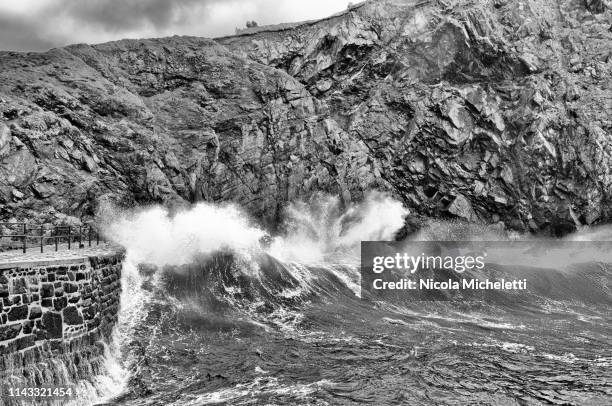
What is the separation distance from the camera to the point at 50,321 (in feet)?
45.2

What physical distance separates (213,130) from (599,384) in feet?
115

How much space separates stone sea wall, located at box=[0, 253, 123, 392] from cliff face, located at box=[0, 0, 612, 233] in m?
19.0

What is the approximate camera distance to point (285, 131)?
45.6 m

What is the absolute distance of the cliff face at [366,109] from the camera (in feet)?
128

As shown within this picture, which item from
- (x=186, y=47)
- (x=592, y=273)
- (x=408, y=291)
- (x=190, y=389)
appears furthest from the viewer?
(x=186, y=47)

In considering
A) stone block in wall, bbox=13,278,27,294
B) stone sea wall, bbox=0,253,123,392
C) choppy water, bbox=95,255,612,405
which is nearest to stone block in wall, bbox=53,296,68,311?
stone sea wall, bbox=0,253,123,392

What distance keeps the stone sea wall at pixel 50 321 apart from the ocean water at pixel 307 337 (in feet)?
3.96

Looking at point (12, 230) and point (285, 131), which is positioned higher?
point (285, 131)

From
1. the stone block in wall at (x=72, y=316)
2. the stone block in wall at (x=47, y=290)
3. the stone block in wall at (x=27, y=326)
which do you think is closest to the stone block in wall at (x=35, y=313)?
the stone block in wall at (x=27, y=326)

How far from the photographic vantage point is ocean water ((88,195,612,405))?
1477 cm

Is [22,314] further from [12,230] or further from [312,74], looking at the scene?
[312,74]

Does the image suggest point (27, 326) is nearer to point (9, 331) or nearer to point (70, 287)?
point (9, 331)

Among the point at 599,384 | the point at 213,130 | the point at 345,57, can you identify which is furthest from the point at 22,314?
the point at 345,57

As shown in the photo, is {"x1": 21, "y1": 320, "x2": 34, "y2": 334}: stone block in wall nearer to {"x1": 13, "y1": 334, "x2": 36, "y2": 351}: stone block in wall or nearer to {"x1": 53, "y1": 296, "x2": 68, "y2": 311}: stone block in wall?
Answer: {"x1": 13, "y1": 334, "x2": 36, "y2": 351}: stone block in wall
